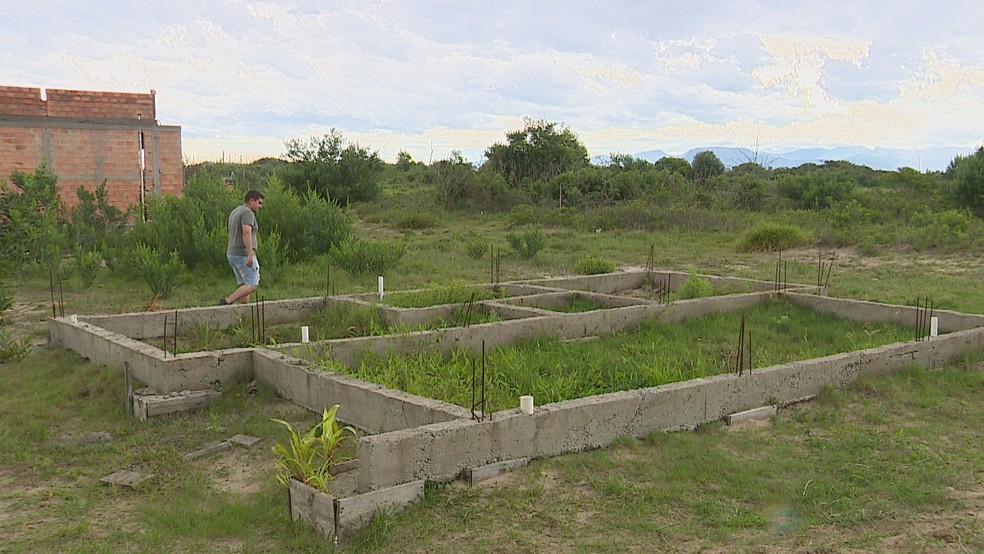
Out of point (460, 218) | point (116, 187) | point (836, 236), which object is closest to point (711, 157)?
point (460, 218)

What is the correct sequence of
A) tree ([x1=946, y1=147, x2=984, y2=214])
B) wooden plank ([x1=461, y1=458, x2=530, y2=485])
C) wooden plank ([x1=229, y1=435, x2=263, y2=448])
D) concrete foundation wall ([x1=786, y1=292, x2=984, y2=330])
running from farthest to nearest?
tree ([x1=946, y1=147, x2=984, y2=214]) < concrete foundation wall ([x1=786, y1=292, x2=984, y2=330]) < wooden plank ([x1=229, y1=435, x2=263, y2=448]) < wooden plank ([x1=461, y1=458, x2=530, y2=485])

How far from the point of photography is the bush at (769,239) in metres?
15.6

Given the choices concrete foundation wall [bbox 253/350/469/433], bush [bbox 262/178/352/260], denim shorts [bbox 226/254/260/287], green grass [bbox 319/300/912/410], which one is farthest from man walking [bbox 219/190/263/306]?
bush [bbox 262/178/352/260]

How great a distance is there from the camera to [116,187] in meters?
15.4

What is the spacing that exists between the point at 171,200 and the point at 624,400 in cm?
950

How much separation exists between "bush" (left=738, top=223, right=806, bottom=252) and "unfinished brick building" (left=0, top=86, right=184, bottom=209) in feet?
36.3

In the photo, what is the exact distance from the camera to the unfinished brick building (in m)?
14.6

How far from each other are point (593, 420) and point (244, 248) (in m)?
5.09

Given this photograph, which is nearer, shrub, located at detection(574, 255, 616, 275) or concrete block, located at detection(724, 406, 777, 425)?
concrete block, located at detection(724, 406, 777, 425)

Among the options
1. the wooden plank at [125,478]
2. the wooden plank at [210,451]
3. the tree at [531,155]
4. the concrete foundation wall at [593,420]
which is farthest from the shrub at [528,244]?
the tree at [531,155]

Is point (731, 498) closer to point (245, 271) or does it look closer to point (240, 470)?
point (240, 470)

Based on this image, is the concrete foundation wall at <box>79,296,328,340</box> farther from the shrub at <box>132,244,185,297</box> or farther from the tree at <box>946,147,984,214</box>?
the tree at <box>946,147,984,214</box>

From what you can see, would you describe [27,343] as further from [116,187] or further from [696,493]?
[116,187]

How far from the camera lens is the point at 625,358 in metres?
6.08
